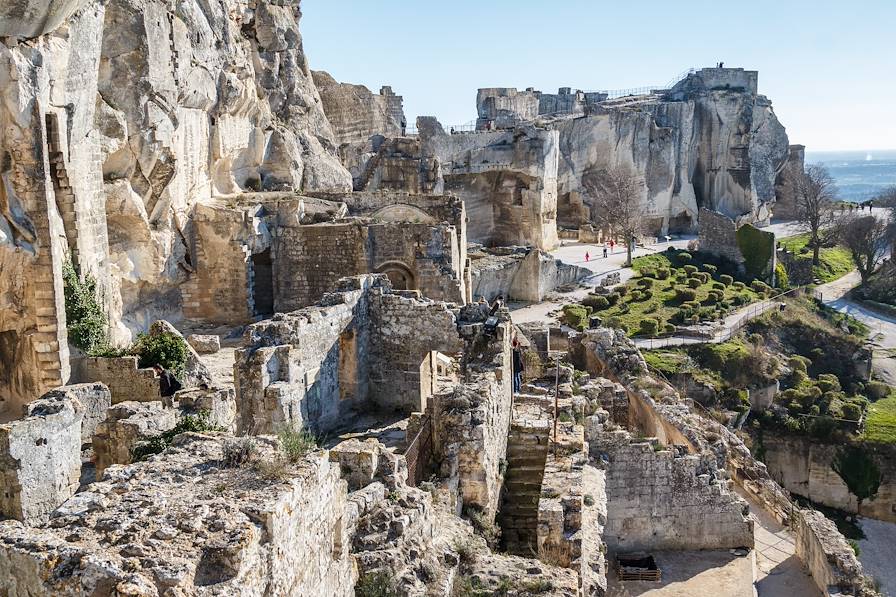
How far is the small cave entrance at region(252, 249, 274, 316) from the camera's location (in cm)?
2212

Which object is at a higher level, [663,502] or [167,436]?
[167,436]

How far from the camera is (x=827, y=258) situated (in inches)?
1826

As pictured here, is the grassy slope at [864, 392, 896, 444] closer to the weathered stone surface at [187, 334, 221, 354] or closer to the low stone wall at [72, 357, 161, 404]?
the weathered stone surface at [187, 334, 221, 354]

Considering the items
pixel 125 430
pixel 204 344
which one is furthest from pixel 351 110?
pixel 125 430

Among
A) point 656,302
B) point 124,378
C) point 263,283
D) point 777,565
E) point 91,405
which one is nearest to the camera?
point 91,405

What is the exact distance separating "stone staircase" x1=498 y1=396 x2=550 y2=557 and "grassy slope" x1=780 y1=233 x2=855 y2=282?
34281mm

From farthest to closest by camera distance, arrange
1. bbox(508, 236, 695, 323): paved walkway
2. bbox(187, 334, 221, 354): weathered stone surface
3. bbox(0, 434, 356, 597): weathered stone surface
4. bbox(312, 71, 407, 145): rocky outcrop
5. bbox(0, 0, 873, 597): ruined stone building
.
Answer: bbox(312, 71, 407, 145): rocky outcrop, bbox(508, 236, 695, 323): paved walkway, bbox(187, 334, 221, 354): weathered stone surface, bbox(0, 0, 873, 597): ruined stone building, bbox(0, 434, 356, 597): weathered stone surface

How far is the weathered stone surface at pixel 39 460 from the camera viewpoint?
336 inches

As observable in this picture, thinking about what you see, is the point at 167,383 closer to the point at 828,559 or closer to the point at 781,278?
the point at 828,559

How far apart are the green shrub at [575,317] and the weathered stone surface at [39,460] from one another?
65.4 feet

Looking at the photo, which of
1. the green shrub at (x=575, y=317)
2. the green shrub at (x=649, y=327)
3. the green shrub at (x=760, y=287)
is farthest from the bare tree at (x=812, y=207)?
the green shrub at (x=575, y=317)

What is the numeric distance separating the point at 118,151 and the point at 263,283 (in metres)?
4.94

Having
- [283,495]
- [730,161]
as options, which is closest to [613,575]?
[283,495]

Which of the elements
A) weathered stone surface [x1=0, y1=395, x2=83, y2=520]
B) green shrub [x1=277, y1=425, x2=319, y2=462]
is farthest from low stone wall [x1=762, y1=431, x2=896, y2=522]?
green shrub [x1=277, y1=425, x2=319, y2=462]
